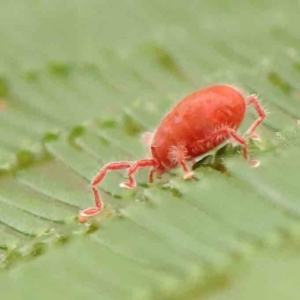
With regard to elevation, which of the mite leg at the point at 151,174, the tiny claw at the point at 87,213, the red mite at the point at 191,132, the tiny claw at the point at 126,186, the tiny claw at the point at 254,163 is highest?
the red mite at the point at 191,132

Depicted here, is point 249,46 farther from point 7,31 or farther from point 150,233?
point 150,233

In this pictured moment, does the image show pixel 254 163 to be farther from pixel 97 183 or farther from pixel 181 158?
pixel 97 183

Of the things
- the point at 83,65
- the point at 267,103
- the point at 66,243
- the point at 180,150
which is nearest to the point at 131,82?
the point at 83,65

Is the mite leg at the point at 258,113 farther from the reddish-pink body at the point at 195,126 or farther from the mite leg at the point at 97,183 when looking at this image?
the mite leg at the point at 97,183

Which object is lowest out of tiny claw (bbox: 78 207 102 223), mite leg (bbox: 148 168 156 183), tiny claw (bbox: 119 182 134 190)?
tiny claw (bbox: 78 207 102 223)

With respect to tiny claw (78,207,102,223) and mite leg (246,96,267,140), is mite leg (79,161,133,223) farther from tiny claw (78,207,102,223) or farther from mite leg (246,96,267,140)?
mite leg (246,96,267,140)

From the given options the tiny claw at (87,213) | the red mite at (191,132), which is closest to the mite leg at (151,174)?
the red mite at (191,132)

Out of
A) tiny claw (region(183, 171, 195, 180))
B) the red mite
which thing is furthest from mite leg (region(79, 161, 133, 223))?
tiny claw (region(183, 171, 195, 180))
